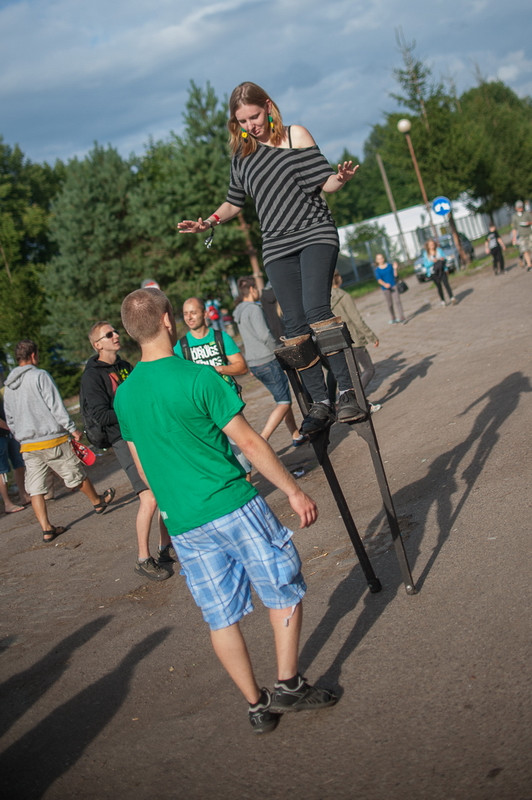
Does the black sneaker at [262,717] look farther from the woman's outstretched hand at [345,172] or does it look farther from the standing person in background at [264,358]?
the standing person in background at [264,358]

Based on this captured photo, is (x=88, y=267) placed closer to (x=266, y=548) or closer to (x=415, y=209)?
(x=266, y=548)

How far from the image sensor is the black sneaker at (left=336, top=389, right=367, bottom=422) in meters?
4.56

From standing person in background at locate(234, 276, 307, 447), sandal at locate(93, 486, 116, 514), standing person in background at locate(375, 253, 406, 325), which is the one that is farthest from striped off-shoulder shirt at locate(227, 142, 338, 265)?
standing person in background at locate(375, 253, 406, 325)

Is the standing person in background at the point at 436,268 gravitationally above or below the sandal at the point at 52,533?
above

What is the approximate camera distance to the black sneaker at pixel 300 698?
367cm

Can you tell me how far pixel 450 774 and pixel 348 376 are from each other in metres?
2.46

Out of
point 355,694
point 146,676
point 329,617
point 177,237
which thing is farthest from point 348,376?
point 177,237

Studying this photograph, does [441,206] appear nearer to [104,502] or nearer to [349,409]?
[104,502]

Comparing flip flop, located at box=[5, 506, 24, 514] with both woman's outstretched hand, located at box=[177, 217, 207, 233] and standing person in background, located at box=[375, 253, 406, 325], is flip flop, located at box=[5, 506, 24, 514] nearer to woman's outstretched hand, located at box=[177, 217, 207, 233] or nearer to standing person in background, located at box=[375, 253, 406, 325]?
woman's outstretched hand, located at box=[177, 217, 207, 233]

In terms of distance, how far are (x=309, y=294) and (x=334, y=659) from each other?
2.08 metres

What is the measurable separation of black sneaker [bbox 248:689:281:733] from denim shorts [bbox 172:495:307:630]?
0.44 m

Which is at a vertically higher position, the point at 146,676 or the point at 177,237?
the point at 177,237

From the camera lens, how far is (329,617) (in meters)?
4.79

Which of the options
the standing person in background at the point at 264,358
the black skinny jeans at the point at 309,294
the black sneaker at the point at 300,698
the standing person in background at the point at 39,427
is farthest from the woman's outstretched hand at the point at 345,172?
the standing person in background at the point at 39,427
